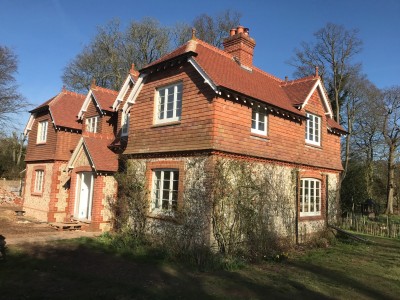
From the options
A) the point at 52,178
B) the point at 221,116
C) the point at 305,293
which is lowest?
the point at 305,293

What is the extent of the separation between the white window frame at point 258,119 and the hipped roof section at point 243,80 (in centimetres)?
56

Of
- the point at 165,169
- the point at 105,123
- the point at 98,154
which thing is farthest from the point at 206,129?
the point at 105,123

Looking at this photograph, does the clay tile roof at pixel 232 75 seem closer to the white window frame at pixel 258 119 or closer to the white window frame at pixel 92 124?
the white window frame at pixel 258 119

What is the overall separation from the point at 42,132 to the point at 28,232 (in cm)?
884

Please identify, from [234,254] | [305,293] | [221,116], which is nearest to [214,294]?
[305,293]

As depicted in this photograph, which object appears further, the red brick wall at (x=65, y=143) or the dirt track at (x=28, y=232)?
the red brick wall at (x=65, y=143)

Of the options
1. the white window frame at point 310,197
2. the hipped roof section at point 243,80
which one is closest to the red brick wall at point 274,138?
the hipped roof section at point 243,80

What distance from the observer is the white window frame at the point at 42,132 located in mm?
21906

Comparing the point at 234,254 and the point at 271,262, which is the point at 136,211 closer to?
the point at 234,254

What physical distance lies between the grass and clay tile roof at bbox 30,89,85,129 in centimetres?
960

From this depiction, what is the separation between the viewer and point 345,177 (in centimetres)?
3073

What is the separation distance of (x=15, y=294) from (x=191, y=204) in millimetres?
5837

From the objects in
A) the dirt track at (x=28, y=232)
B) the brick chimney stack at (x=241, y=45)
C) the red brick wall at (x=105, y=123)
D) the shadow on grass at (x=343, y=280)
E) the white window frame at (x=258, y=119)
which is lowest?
the shadow on grass at (x=343, y=280)

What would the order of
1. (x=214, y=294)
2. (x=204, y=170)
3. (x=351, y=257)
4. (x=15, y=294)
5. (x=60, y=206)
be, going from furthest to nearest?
(x=60, y=206), (x=351, y=257), (x=204, y=170), (x=214, y=294), (x=15, y=294)
